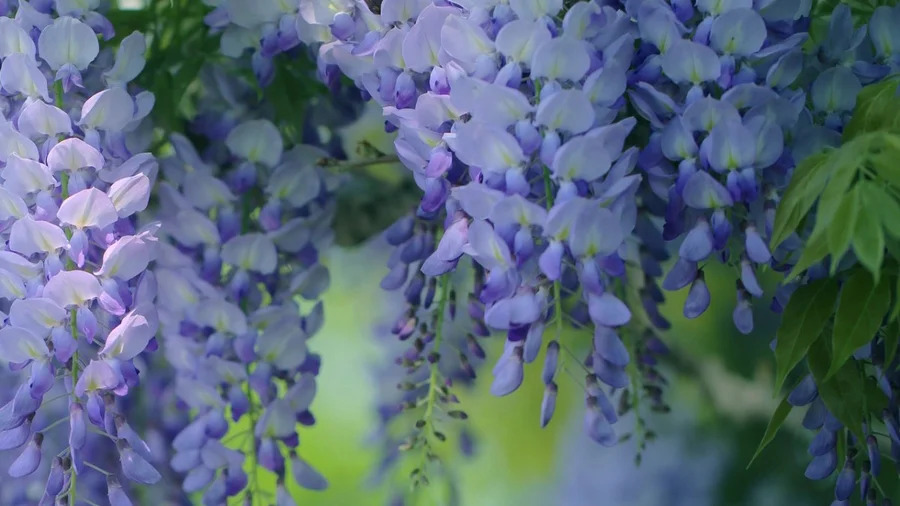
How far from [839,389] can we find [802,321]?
0.06 meters

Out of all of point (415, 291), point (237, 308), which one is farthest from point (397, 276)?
point (237, 308)

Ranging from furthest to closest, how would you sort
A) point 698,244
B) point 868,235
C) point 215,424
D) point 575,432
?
point 575,432 < point 215,424 < point 698,244 < point 868,235

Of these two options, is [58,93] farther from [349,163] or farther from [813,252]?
[813,252]

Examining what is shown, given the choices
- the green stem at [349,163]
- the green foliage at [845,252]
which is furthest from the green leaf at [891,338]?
the green stem at [349,163]

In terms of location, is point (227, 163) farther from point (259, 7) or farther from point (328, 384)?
point (328, 384)

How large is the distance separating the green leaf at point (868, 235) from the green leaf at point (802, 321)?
0.08 meters

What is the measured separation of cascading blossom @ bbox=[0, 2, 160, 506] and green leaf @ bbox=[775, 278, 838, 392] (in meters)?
0.41

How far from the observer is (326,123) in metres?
1.02

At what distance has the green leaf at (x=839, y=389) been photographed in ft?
2.21

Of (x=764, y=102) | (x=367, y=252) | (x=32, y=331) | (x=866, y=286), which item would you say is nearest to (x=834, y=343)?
(x=866, y=286)

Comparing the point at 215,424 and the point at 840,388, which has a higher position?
the point at 840,388

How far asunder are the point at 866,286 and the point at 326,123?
1.76 ft

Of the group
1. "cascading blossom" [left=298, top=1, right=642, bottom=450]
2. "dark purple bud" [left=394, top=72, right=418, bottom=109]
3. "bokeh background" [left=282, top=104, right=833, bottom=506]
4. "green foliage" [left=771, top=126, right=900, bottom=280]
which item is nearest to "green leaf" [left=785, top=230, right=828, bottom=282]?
"green foliage" [left=771, top=126, right=900, bottom=280]

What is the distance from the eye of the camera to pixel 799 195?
0.64 metres
